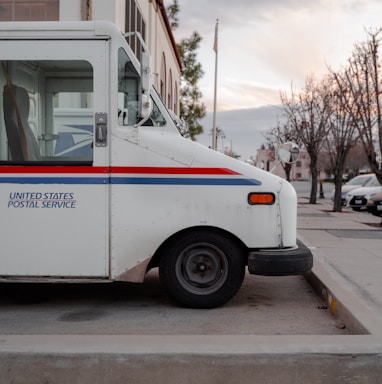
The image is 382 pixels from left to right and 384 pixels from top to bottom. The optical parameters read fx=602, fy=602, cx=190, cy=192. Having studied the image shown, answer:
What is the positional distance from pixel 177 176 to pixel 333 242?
7.07 meters

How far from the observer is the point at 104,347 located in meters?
4.16

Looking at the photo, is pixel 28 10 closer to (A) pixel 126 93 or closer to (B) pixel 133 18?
(B) pixel 133 18

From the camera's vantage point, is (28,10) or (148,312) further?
(28,10)

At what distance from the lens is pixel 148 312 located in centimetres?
599

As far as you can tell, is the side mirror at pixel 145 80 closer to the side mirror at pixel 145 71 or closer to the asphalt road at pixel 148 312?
the side mirror at pixel 145 71

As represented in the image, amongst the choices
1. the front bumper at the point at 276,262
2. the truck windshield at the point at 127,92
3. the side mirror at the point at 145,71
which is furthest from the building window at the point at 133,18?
the front bumper at the point at 276,262

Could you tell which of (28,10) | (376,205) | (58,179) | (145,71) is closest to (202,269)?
(58,179)

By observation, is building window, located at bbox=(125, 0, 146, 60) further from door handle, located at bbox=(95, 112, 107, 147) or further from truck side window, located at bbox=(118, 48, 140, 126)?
door handle, located at bbox=(95, 112, 107, 147)

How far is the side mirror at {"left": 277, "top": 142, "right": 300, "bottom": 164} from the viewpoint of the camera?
6.62 meters

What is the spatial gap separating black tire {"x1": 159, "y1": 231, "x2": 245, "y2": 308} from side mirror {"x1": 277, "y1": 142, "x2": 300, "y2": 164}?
1320 millimetres

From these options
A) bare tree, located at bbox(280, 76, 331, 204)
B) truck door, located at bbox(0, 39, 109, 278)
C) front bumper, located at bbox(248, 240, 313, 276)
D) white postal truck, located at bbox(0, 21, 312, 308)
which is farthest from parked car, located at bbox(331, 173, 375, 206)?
truck door, located at bbox(0, 39, 109, 278)

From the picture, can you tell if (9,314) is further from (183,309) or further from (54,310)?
(183,309)

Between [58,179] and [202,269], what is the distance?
162 centimetres

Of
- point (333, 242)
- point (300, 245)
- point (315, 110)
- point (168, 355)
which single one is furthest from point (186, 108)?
point (168, 355)
